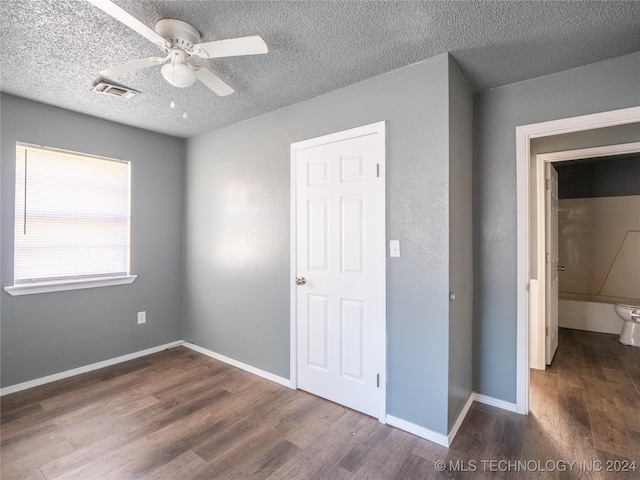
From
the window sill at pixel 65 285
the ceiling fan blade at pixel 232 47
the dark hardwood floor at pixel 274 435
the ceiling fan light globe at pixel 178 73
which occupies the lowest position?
the dark hardwood floor at pixel 274 435

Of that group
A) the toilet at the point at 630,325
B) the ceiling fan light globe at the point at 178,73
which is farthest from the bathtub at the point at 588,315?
the ceiling fan light globe at the point at 178,73

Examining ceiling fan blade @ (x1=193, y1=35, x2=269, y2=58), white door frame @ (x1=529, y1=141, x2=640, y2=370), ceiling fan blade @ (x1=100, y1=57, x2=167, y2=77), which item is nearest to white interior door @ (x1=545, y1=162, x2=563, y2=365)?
white door frame @ (x1=529, y1=141, x2=640, y2=370)

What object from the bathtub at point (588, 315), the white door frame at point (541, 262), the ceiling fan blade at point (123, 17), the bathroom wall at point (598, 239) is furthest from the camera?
the bathroom wall at point (598, 239)

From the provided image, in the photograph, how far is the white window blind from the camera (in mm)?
2713

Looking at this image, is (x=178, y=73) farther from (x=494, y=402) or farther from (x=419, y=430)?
(x=494, y=402)

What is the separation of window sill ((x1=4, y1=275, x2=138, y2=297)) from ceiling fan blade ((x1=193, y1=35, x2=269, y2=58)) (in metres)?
2.58

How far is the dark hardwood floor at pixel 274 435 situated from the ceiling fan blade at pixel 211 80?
2.27 meters

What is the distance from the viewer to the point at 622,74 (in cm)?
197

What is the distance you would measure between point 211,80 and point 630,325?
514 centimetres

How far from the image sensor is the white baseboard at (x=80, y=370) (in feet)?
8.67

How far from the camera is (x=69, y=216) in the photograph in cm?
296

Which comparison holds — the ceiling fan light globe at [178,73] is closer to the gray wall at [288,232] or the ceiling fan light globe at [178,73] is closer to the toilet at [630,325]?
the gray wall at [288,232]

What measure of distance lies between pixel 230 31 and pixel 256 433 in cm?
→ 251

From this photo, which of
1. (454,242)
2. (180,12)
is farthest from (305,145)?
(454,242)
